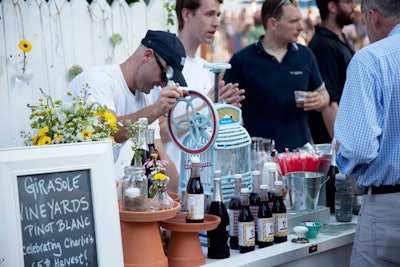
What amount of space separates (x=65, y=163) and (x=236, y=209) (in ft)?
2.54

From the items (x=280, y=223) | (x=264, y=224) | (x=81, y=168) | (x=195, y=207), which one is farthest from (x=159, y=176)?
(x=280, y=223)

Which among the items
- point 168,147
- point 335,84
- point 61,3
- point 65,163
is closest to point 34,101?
point 61,3

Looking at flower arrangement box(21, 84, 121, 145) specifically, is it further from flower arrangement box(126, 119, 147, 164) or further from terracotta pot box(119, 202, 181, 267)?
terracotta pot box(119, 202, 181, 267)

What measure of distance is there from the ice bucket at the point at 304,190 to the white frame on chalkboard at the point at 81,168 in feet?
3.50

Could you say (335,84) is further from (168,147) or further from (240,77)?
(168,147)

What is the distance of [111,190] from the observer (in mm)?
2195

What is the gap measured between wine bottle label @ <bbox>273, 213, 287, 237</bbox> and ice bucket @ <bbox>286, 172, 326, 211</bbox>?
0.92ft

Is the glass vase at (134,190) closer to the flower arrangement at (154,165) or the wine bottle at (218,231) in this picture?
the flower arrangement at (154,165)

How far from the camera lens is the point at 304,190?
302 centimetres

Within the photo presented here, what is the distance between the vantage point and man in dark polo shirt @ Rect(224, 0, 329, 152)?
4.37 m

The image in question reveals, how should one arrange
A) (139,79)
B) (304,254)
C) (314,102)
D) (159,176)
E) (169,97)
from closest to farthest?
(159,176)
(304,254)
(169,97)
(139,79)
(314,102)

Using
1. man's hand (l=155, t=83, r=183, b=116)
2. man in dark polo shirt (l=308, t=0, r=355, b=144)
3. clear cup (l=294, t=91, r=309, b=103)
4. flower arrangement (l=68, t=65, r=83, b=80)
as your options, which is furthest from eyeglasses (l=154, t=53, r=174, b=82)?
man in dark polo shirt (l=308, t=0, r=355, b=144)

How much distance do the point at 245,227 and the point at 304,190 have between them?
1.66 feet

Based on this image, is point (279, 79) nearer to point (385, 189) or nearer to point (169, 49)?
point (169, 49)
